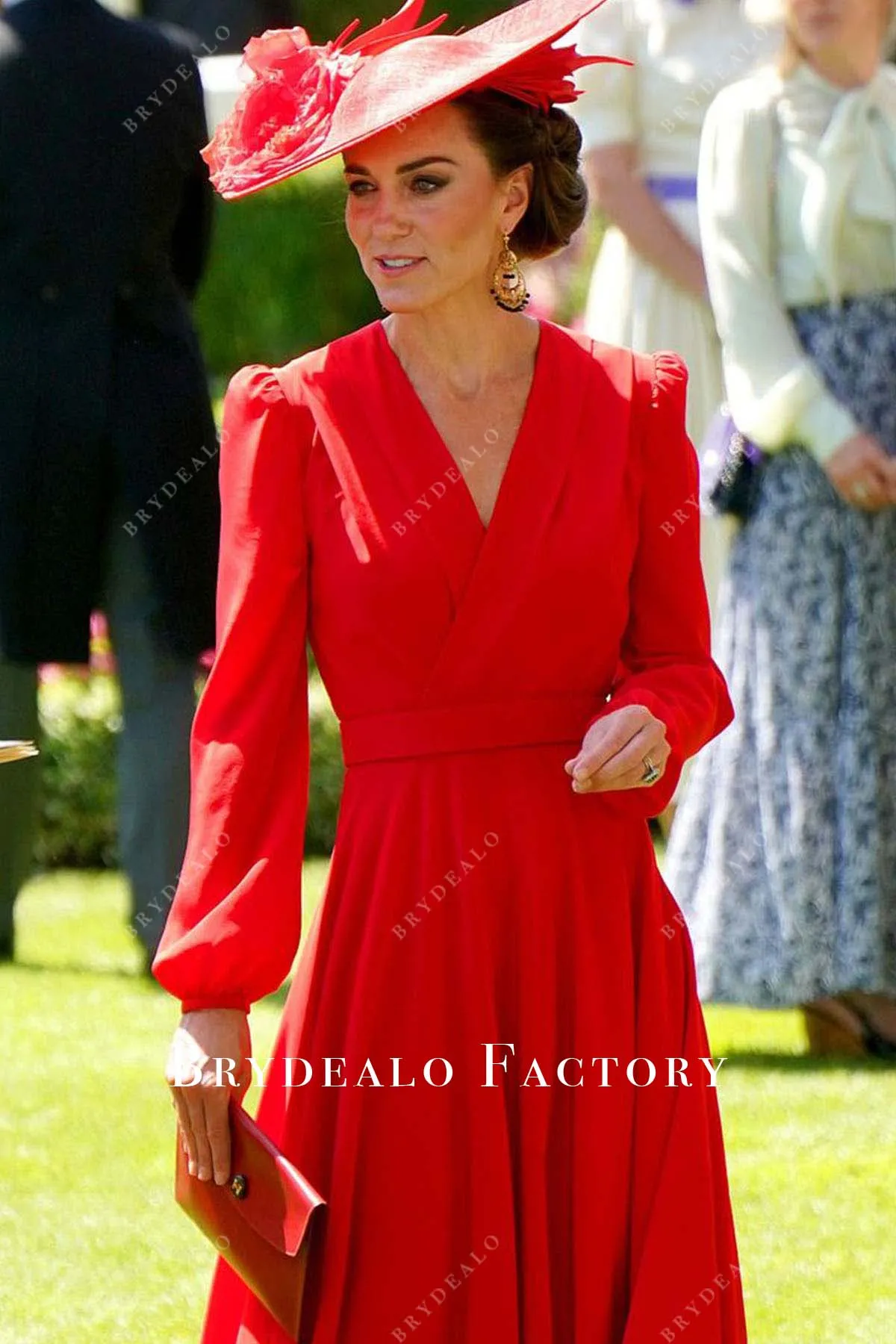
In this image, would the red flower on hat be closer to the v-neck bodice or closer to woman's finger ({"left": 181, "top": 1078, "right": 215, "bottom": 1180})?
the v-neck bodice

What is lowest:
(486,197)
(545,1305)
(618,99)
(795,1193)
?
(795,1193)

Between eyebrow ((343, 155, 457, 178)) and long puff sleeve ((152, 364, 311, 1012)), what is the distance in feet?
0.79

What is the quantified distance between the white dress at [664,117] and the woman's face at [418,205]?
3.24m

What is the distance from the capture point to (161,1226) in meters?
4.38

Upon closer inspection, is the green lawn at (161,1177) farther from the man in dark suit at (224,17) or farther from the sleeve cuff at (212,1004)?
the man in dark suit at (224,17)

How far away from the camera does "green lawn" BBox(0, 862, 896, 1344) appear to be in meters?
3.96

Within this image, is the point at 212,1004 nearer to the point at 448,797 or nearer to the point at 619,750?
the point at 448,797

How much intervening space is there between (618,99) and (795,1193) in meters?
2.76

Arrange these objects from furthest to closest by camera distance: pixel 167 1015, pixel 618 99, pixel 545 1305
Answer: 1. pixel 618 99
2. pixel 167 1015
3. pixel 545 1305

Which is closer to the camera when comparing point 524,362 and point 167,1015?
point 524,362

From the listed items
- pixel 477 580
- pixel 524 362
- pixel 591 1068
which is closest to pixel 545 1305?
pixel 591 1068

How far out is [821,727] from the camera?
5.21 metres

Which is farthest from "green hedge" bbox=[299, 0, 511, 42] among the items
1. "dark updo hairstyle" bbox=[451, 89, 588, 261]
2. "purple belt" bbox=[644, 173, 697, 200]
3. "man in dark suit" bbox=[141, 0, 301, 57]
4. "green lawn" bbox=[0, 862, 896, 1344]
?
"dark updo hairstyle" bbox=[451, 89, 588, 261]

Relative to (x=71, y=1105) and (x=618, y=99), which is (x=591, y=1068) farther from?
(x=618, y=99)
